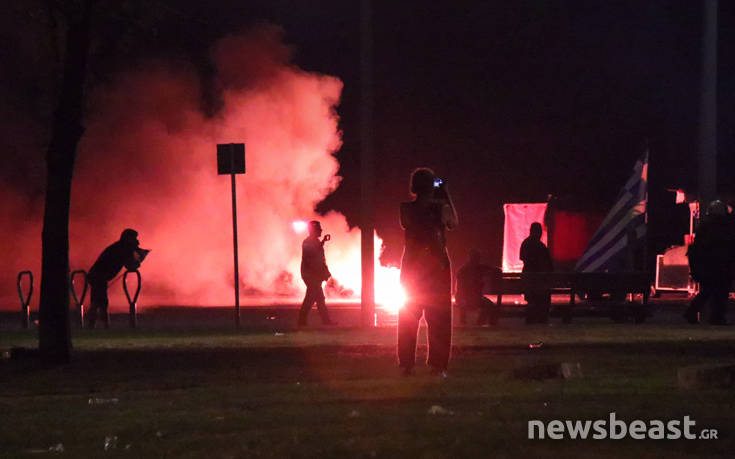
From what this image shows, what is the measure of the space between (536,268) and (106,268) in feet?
24.2

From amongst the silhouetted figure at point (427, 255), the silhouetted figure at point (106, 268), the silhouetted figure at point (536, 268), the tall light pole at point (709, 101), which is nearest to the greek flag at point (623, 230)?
the silhouetted figure at point (536, 268)

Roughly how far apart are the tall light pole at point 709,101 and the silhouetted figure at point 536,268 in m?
2.92

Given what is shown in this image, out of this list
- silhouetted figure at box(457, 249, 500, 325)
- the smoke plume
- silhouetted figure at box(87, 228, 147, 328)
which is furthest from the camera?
the smoke plume

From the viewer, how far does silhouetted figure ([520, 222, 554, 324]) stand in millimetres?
22922

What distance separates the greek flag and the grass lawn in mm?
11004

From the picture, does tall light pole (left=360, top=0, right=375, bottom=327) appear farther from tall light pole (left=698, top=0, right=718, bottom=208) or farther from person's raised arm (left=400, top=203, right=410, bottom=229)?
person's raised arm (left=400, top=203, right=410, bottom=229)

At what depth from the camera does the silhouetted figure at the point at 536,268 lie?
75.2 ft

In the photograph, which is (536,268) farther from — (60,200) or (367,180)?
(60,200)

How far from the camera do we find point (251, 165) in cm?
4212

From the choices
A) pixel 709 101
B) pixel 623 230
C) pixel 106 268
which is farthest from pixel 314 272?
pixel 623 230

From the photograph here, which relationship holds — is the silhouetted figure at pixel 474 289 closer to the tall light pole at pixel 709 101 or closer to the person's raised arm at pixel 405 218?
the tall light pole at pixel 709 101

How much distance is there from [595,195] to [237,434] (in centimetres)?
4499

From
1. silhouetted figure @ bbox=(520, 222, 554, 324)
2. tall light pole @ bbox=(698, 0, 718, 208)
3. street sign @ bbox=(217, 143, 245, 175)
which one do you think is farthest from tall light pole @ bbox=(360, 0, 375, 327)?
tall light pole @ bbox=(698, 0, 718, 208)

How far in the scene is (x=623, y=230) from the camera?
29.6 metres
